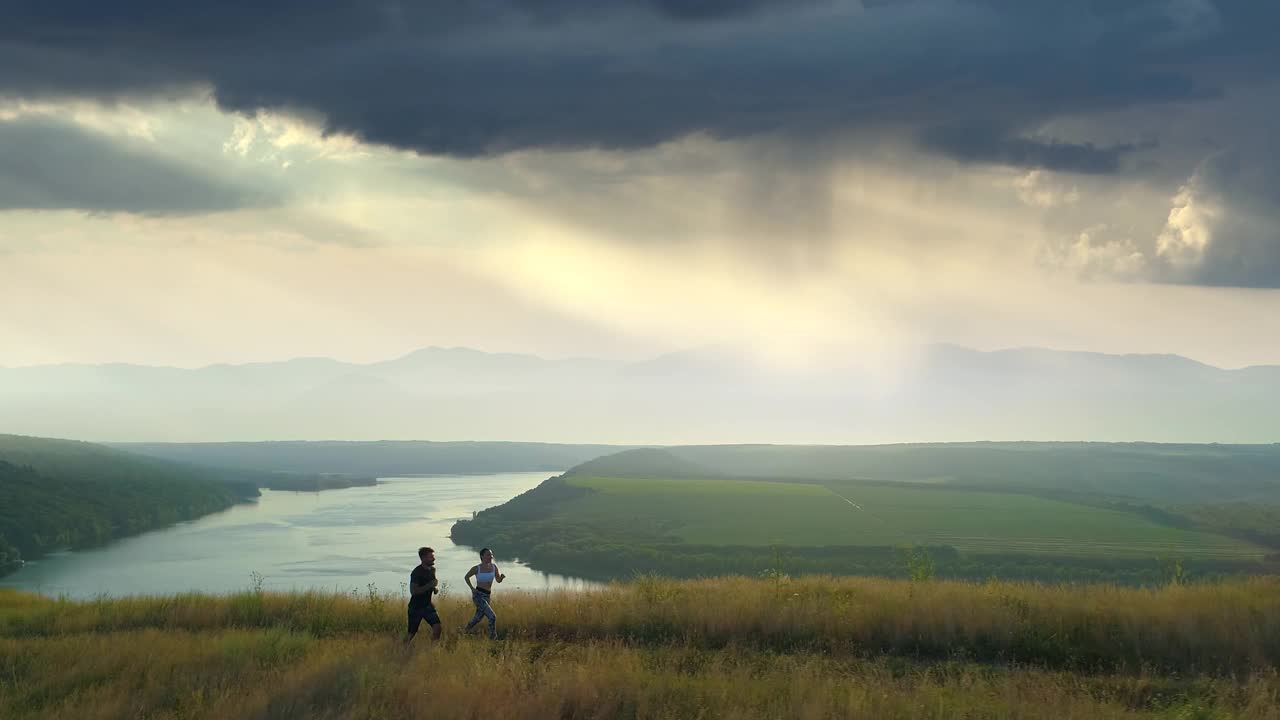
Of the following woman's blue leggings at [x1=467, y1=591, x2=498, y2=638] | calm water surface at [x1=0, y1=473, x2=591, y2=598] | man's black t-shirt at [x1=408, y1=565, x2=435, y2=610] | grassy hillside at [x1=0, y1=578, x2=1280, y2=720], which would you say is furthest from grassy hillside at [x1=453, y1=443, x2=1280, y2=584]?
man's black t-shirt at [x1=408, y1=565, x2=435, y2=610]

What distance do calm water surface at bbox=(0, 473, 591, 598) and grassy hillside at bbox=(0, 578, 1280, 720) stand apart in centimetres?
4374

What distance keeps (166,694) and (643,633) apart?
863cm

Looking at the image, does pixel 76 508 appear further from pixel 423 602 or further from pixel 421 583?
pixel 421 583

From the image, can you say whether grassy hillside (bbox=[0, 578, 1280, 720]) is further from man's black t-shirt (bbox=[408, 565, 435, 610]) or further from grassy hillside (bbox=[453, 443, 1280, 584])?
grassy hillside (bbox=[453, 443, 1280, 584])

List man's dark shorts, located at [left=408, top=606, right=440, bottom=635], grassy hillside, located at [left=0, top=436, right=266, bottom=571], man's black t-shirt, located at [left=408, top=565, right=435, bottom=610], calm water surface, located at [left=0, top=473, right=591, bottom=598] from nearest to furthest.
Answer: man's black t-shirt, located at [left=408, top=565, right=435, bottom=610], man's dark shorts, located at [left=408, top=606, right=440, bottom=635], calm water surface, located at [left=0, top=473, right=591, bottom=598], grassy hillside, located at [left=0, top=436, right=266, bottom=571]

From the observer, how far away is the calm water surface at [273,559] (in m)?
84.2

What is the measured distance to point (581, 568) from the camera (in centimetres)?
11044

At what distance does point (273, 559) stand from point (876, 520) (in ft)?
301

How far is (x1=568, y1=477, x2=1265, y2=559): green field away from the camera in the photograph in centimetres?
12138

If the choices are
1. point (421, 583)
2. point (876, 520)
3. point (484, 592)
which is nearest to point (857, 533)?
point (876, 520)

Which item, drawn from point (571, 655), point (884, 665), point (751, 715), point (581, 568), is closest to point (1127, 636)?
point (884, 665)

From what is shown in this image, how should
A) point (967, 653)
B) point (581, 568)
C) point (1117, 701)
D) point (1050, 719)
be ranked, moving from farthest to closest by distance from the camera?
point (581, 568)
point (967, 653)
point (1117, 701)
point (1050, 719)

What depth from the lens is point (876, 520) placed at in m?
A: 146

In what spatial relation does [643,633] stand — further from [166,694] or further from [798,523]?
[798,523]
